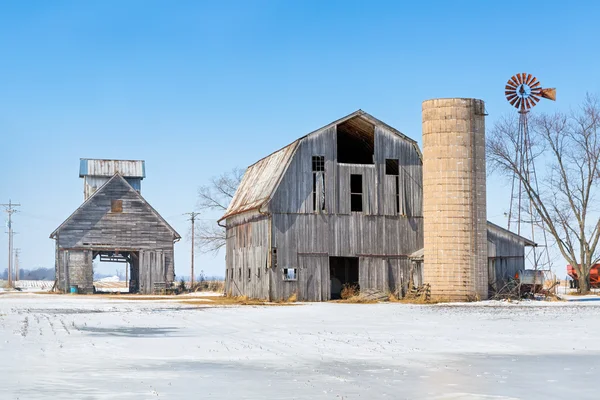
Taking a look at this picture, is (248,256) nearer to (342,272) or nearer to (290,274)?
(290,274)

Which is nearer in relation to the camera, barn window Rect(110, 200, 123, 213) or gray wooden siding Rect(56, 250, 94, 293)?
gray wooden siding Rect(56, 250, 94, 293)

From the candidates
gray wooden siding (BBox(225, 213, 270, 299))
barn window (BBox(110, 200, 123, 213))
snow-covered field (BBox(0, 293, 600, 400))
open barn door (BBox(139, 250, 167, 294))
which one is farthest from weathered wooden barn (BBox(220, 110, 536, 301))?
barn window (BBox(110, 200, 123, 213))

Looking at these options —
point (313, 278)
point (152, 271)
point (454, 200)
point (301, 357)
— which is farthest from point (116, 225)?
point (301, 357)

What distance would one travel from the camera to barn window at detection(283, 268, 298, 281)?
42906 mm

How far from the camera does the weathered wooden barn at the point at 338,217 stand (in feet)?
141

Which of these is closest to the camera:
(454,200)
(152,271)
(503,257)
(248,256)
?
(454,200)

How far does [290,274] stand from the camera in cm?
4297

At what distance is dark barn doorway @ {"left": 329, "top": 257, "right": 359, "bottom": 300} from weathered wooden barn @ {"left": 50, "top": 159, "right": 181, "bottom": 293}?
597 inches

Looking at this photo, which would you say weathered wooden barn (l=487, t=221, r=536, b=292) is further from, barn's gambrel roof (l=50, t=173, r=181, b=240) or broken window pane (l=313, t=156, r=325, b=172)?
barn's gambrel roof (l=50, t=173, r=181, b=240)

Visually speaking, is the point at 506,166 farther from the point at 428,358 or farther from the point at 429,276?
the point at 428,358

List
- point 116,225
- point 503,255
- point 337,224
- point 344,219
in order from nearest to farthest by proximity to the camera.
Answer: point 337,224, point 344,219, point 503,255, point 116,225

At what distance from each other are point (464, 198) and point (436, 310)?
890 centimetres

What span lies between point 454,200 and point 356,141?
25.6ft

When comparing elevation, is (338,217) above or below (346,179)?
below
